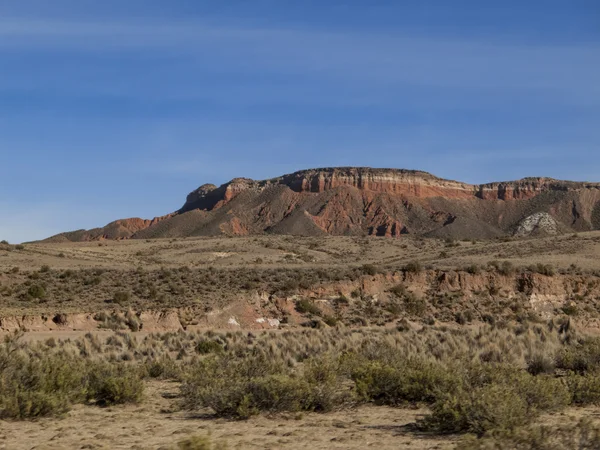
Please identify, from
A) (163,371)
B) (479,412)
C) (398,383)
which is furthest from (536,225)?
(479,412)

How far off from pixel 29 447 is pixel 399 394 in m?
6.91

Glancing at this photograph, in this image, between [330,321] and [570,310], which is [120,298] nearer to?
[330,321]

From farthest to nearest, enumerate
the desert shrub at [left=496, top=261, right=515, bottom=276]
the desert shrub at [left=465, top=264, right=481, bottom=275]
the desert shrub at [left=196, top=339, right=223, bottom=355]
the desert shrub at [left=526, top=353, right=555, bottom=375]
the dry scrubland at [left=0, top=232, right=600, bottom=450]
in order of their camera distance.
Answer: the desert shrub at [left=496, top=261, right=515, bottom=276] < the desert shrub at [left=465, top=264, right=481, bottom=275] < the desert shrub at [left=196, top=339, right=223, bottom=355] < the desert shrub at [left=526, top=353, right=555, bottom=375] < the dry scrubland at [left=0, top=232, right=600, bottom=450]

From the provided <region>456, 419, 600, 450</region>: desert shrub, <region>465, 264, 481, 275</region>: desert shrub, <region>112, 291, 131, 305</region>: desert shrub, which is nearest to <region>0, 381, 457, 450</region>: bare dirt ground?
<region>456, 419, 600, 450</region>: desert shrub

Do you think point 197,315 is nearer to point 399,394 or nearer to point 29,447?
point 399,394

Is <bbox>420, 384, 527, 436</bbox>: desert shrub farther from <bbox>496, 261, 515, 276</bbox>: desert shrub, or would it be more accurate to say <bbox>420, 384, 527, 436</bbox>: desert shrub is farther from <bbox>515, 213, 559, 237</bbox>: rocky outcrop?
<bbox>515, 213, 559, 237</bbox>: rocky outcrop

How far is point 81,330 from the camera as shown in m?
28.6

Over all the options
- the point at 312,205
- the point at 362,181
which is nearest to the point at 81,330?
the point at 312,205

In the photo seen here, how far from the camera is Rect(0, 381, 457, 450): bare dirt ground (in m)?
9.76

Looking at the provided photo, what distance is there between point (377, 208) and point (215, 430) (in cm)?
13815

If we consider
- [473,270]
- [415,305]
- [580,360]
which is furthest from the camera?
[473,270]

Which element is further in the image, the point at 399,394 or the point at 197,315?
the point at 197,315

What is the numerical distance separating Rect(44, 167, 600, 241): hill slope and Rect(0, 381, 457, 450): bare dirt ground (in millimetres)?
115006

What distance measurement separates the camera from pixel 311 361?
1516 centimetres
